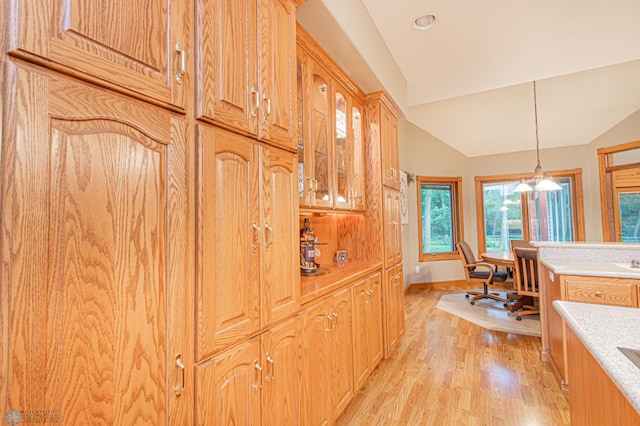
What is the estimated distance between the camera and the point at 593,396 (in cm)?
99

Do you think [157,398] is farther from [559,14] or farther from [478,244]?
[478,244]

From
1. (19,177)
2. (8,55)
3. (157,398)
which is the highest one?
(8,55)

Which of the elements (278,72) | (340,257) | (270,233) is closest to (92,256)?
(270,233)

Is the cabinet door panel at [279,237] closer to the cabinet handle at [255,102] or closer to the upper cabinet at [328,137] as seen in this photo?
the cabinet handle at [255,102]

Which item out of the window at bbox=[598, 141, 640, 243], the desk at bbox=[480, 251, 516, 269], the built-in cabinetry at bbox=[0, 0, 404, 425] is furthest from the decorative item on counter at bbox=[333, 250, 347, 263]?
the window at bbox=[598, 141, 640, 243]

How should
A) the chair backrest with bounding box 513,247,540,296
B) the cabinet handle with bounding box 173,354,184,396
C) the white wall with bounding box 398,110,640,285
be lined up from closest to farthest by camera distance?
the cabinet handle with bounding box 173,354,184,396
the chair backrest with bounding box 513,247,540,296
the white wall with bounding box 398,110,640,285

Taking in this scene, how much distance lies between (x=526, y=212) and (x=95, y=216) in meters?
7.00

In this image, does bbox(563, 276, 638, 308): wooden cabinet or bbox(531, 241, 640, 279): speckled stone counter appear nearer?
bbox(563, 276, 638, 308): wooden cabinet

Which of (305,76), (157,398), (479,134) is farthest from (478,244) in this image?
(157,398)

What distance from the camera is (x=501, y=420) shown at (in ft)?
6.54

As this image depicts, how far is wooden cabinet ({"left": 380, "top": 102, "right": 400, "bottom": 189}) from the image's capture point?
9.49ft

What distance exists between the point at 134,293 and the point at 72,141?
384 millimetres

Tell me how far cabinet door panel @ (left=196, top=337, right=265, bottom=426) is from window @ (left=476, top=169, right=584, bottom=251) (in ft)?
20.0

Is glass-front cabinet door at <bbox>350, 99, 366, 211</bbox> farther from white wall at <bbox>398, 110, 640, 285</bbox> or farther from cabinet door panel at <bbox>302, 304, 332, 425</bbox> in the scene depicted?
white wall at <bbox>398, 110, 640, 285</bbox>
